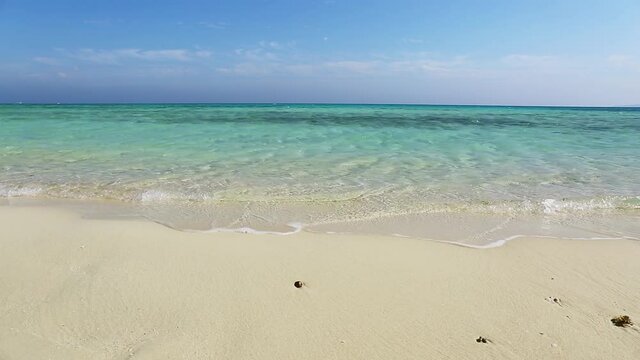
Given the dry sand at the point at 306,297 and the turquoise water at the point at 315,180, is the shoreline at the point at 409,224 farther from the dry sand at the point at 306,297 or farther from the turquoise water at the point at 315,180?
the dry sand at the point at 306,297

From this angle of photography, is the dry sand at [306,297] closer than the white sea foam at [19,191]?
Yes

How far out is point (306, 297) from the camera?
Answer: 9.59ft

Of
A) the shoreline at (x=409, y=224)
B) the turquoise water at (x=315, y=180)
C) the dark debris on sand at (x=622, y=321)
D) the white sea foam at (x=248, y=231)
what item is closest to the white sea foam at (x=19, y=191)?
the turquoise water at (x=315, y=180)

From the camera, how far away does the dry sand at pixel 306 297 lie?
7.78 feet

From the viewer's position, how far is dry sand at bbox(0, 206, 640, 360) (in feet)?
7.78

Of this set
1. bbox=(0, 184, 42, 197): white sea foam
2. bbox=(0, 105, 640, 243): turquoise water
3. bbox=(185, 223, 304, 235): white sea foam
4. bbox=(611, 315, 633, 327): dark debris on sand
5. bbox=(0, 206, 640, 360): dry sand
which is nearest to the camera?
bbox=(0, 206, 640, 360): dry sand

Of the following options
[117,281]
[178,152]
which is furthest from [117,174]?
[117,281]

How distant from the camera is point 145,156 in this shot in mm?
9312

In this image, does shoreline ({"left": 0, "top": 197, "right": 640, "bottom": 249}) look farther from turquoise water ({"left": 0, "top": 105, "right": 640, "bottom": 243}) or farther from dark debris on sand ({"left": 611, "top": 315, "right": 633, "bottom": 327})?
dark debris on sand ({"left": 611, "top": 315, "right": 633, "bottom": 327})

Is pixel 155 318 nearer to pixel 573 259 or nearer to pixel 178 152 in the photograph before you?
pixel 573 259

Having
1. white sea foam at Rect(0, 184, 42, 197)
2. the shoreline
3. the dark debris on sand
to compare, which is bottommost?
the dark debris on sand

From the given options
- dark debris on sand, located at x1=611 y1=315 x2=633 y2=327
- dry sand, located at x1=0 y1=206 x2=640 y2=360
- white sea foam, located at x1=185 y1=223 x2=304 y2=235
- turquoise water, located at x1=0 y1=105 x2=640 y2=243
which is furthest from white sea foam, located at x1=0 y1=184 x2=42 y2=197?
dark debris on sand, located at x1=611 y1=315 x2=633 y2=327

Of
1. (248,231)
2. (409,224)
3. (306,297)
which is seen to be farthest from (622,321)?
(248,231)

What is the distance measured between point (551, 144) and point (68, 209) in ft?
43.1
